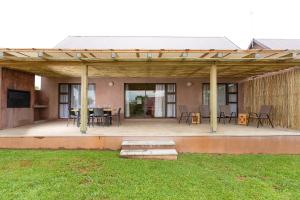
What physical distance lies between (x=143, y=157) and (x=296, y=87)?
5912 mm

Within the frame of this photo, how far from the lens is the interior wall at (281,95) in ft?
27.9

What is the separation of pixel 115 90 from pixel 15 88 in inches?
185

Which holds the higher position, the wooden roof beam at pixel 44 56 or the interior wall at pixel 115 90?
the wooden roof beam at pixel 44 56

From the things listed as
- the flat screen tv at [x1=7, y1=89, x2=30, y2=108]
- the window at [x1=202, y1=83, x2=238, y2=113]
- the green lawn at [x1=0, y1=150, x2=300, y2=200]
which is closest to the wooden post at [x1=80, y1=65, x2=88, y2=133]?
the green lawn at [x1=0, y1=150, x2=300, y2=200]

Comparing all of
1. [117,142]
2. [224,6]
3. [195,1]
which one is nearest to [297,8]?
[224,6]

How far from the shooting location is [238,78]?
41.9ft

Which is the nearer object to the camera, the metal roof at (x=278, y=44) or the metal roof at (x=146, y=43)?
the metal roof at (x=278, y=44)

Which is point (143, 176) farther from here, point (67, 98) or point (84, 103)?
point (67, 98)

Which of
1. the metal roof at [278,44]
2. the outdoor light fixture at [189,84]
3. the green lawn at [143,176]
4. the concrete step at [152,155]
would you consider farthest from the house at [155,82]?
the green lawn at [143,176]

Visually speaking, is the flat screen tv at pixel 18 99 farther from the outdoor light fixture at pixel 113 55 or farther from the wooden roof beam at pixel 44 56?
the outdoor light fixture at pixel 113 55

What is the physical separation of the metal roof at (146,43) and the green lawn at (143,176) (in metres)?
8.90

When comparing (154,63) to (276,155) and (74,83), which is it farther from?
(74,83)

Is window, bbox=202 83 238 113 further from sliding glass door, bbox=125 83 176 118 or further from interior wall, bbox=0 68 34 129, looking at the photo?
interior wall, bbox=0 68 34 129

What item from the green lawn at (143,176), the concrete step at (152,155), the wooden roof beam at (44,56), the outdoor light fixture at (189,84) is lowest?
the green lawn at (143,176)
